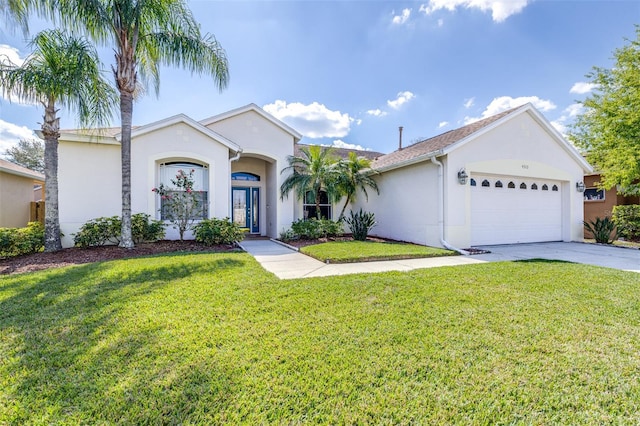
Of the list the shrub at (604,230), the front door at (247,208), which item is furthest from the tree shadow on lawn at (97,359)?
the shrub at (604,230)

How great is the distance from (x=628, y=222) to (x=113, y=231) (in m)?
21.2

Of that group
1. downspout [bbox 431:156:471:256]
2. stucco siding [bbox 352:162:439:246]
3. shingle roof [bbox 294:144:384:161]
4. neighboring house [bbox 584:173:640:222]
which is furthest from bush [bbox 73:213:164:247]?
neighboring house [bbox 584:173:640:222]

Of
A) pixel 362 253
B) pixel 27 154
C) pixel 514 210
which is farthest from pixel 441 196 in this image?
pixel 27 154

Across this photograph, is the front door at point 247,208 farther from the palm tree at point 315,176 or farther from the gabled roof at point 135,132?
the gabled roof at point 135,132

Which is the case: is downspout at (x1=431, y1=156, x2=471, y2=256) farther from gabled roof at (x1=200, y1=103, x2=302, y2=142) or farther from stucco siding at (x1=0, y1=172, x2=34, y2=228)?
stucco siding at (x1=0, y1=172, x2=34, y2=228)

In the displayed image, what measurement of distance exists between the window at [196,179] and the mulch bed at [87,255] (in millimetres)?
1496

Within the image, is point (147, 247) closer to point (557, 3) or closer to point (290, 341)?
point (290, 341)

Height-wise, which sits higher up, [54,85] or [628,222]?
[54,85]

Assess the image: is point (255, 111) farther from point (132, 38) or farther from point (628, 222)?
point (628, 222)

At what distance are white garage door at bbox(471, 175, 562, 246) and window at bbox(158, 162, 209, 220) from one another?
10414mm

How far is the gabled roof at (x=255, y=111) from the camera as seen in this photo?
1242 cm

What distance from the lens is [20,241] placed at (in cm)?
852

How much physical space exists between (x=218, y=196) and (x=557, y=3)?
14019 mm

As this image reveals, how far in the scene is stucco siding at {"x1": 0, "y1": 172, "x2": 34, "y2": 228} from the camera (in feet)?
46.2
